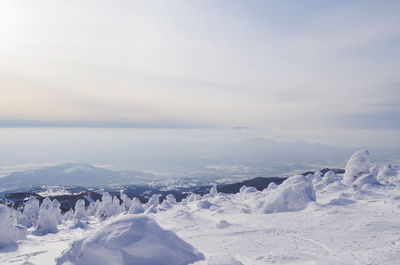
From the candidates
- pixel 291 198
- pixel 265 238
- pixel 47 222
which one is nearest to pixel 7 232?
pixel 47 222

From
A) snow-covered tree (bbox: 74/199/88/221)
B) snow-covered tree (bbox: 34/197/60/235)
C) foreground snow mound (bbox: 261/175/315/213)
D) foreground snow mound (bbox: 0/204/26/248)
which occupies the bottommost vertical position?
snow-covered tree (bbox: 74/199/88/221)

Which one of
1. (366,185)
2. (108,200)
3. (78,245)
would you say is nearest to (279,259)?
Result: (78,245)

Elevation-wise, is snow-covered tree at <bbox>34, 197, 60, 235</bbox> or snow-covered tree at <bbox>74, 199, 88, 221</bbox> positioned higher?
snow-covered tree at <bbox>34, 197, 60, 235</bbox>

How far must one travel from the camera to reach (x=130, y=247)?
41.5 feet

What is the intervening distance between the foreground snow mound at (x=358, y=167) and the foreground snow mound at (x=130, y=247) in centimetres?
4635

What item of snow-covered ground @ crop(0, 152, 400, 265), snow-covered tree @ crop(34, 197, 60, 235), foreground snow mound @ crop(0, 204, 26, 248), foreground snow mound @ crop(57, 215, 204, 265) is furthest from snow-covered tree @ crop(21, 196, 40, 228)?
foreground snow mound @ crop(57, 215, 204, 265)

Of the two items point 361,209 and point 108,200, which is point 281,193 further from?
point 108,200

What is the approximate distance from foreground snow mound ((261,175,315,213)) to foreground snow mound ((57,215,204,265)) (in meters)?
18.4

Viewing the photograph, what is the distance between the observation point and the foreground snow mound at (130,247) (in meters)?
12.4

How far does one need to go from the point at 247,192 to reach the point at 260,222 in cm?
3308

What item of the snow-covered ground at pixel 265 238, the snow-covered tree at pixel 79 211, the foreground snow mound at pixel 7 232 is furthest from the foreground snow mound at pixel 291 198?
the snow-covered tree at pixel 79 211

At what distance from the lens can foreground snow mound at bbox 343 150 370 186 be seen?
4866cm

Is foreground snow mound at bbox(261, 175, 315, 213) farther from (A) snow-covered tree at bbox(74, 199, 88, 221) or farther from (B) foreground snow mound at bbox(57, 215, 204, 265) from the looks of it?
(A) snow-covered tree at bbox(74, 199, 88, 221)

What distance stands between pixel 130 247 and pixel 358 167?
50757mm
